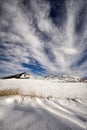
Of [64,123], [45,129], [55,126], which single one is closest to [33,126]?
[45,129]

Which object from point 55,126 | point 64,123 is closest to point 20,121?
point 55,126

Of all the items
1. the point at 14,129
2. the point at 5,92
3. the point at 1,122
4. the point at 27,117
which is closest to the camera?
the point at 14,129

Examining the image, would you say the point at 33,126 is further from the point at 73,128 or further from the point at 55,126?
the point at 73,128

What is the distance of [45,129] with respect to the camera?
4.30 ft

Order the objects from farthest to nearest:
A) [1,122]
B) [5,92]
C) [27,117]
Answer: [5,92], [27,117], [1,122]

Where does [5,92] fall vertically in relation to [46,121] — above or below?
above

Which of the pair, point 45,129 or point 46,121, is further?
point 46,121

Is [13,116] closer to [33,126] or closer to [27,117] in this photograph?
[27,117]

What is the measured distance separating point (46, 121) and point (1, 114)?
739 millimetres

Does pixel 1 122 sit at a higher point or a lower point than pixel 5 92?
lower

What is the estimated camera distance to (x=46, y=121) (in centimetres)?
152

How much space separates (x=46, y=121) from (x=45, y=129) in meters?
0.21

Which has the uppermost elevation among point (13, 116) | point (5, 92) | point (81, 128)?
point (5, 92)

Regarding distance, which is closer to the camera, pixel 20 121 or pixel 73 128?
pixel 73 128
